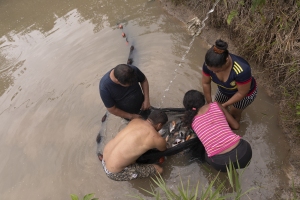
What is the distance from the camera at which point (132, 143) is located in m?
2.92

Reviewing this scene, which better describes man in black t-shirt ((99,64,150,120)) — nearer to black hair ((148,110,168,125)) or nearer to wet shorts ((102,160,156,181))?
black hair ((148,110,168,125))

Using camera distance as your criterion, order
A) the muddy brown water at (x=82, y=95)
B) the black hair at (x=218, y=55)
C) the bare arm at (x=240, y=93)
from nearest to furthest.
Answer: the black hair at (x=218, y=55)
the bare arm at (x=240, y=93)
the muddy brown water at (x=82, y=95)

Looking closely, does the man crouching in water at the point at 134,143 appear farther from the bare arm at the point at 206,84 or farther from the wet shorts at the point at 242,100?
the wet shorts at the point at 242,100

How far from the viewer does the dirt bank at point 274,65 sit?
11.6 ft

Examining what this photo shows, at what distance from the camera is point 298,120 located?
3.42m

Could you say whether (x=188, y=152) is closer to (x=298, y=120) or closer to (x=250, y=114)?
(x=250, y=114)

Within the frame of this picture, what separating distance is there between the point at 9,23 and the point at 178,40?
5.39 metres

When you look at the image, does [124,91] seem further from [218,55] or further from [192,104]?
[218,55]

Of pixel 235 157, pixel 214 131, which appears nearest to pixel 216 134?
pixel 214 131

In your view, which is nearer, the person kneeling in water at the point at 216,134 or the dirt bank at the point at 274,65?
the person kneeling in water at the point at 216,134

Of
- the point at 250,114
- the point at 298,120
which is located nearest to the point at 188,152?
the point at 250,114

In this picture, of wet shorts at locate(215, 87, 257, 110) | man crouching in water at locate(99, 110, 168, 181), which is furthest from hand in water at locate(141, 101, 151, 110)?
wet shorts at locate(215, 87, 257, 110)

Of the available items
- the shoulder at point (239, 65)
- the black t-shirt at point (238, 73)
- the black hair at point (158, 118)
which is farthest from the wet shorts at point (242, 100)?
the black hair at point (158, 118)

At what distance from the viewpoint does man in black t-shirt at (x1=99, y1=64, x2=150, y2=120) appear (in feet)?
9.98
